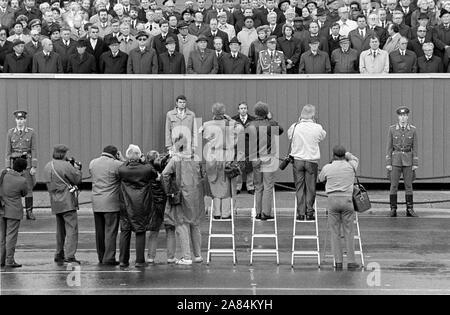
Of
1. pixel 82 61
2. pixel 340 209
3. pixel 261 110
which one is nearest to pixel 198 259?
pixel 340 209

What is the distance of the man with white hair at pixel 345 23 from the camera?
28.7 metres

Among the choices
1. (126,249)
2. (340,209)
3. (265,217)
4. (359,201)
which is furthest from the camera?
(265,217)

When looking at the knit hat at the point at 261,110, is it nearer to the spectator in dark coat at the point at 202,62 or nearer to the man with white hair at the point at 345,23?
the spectator in dark coat at the point at 202,62

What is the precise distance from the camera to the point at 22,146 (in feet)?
80.9

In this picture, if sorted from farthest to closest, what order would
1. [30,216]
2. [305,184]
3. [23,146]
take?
[30,216] < [23,146] < [305,184]

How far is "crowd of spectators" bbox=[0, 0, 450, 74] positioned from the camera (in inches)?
1093

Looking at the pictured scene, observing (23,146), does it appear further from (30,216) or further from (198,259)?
(198,259)

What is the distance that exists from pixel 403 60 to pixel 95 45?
7432 millimetres

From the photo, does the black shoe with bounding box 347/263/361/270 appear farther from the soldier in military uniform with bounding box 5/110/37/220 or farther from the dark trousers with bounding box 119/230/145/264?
the soldier in military uniform with bounding box 5/110/37/220

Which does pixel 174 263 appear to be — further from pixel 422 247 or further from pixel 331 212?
pixel 422 247

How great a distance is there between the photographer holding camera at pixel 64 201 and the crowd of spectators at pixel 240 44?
7767 millimetres

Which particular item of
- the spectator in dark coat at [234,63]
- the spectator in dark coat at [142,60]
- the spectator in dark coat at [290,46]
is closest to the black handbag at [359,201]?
the spectator in dark coat at [290,46]
